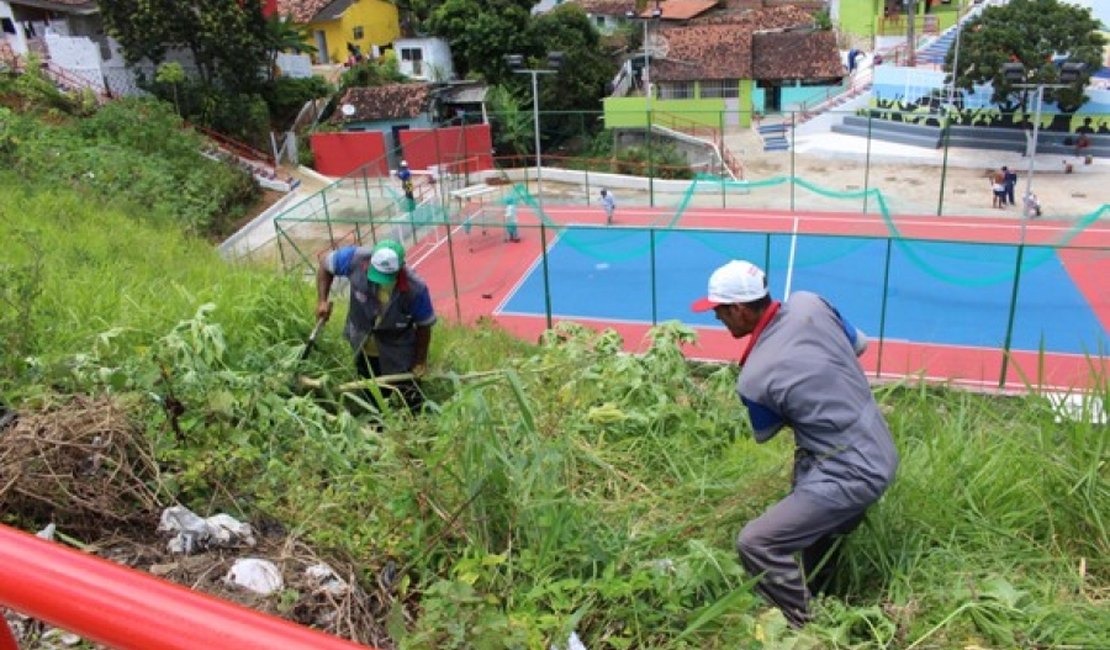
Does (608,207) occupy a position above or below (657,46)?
below

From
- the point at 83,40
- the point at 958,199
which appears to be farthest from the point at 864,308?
the point at 83,40

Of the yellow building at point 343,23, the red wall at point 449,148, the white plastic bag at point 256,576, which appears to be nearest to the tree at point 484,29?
the red wall at point 449,148

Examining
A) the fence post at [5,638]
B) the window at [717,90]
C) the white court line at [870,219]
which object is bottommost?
the white court line at [870,219]

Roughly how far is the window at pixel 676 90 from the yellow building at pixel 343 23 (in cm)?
1245

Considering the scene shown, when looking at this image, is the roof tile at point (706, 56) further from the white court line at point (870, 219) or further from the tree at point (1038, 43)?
the white court line at point (870, 219)

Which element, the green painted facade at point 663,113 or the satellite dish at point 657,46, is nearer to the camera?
the green painted facade at point 663,113

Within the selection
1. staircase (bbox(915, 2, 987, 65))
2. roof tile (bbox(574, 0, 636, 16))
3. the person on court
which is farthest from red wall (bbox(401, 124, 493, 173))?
staircase (bbox(915, 2, 987, 65))

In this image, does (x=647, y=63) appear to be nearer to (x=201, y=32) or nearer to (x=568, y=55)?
(x=568, y=55)

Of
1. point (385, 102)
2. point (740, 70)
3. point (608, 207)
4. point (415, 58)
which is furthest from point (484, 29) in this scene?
point (608, 207)

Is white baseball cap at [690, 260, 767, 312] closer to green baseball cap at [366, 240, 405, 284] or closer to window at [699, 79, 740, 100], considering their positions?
green baseball cap at [366, 240, 405, 284]

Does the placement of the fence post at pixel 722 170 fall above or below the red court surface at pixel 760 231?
above

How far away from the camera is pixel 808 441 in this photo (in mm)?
2980

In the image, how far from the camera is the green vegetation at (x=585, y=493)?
95.8 inches

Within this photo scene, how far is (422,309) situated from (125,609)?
4.44m
